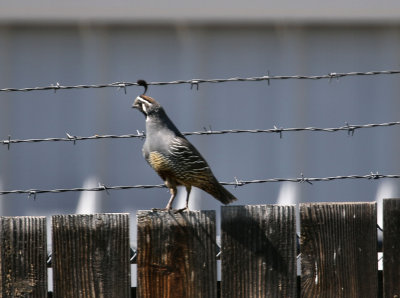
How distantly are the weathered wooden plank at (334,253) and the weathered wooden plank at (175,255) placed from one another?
0.40m

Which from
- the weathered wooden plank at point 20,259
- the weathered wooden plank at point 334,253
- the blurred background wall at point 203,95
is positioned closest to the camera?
the weathered wooden plank at point 20,259

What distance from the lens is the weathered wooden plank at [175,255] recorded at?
4.16 m

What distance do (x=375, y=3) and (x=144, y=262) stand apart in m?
4.11

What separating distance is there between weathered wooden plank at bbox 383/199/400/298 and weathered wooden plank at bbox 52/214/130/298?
1127mm

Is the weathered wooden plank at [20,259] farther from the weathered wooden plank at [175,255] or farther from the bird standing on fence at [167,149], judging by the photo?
the bird standing on fence at [167,149]

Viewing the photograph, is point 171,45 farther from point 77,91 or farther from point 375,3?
point 375,3

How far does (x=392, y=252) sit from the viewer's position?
171 inches

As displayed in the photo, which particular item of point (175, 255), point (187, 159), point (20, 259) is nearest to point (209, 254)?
point (175, 255)

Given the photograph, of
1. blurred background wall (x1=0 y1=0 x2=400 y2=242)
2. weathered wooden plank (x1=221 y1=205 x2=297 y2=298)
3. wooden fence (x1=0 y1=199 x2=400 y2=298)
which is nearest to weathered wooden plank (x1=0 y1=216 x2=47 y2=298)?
wooden fence (x1=0 y1=199 x2=400 y2=298)

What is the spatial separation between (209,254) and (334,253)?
21.2 inches

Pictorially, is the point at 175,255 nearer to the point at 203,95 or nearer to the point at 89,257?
the point at 89,257

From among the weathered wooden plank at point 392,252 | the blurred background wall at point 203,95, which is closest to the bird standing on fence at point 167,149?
the weathered wooden plank at point 392,252

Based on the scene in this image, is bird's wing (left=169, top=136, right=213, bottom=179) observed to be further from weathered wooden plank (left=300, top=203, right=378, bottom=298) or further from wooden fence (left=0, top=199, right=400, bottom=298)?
weathered wooden plank (left=300, top=203, right=378, bottom=298)

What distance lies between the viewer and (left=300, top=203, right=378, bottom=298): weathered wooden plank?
4258 mm
